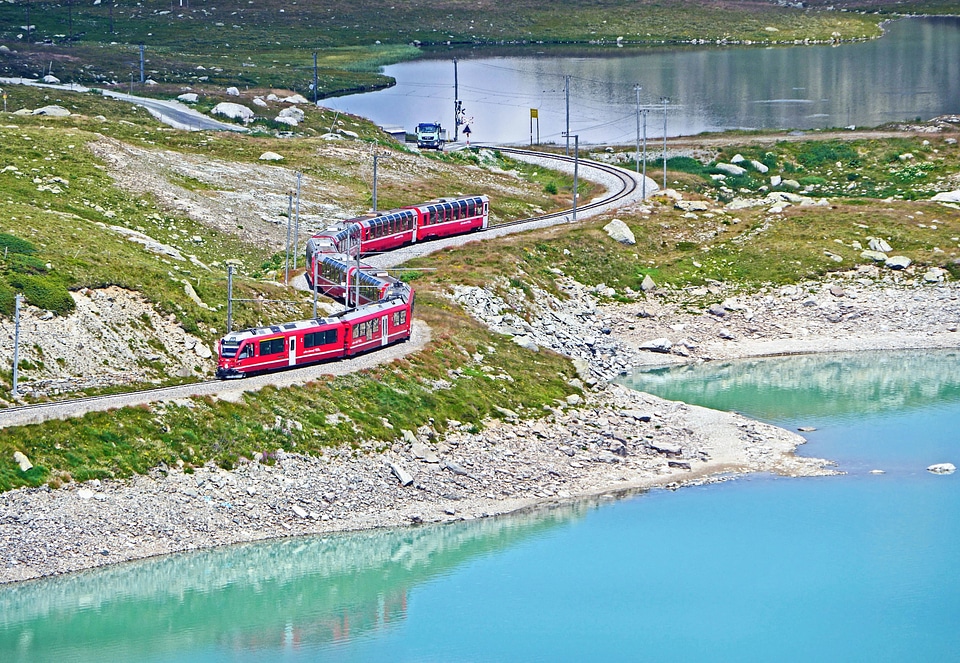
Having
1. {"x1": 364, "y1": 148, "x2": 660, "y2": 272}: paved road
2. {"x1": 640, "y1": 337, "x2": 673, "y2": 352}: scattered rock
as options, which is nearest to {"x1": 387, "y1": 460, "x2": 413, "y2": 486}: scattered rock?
{"x1": 364, "y1": 148, "x2": 660, "y2": 272}: paved road

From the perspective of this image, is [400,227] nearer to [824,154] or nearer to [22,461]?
[22,461]

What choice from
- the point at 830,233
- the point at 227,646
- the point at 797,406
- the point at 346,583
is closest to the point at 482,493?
the point at 346,583

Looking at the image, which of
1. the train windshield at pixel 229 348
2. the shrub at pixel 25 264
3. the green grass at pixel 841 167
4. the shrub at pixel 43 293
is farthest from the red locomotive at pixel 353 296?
the green grass at pixel 841 167

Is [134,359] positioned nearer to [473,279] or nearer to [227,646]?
[227,646]

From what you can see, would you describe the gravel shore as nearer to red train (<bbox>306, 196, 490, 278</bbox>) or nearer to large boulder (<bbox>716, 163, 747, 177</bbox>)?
red train (<bbox>306, 196, 490, 278</bbox>)

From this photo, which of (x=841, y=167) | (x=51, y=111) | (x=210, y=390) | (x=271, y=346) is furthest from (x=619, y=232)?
(x=51, y=111)
